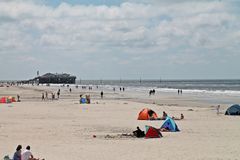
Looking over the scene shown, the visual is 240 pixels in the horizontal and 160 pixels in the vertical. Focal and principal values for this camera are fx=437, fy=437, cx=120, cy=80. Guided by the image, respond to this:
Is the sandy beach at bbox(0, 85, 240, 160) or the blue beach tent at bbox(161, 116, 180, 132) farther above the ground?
the blue beach tent at bbox(161, 116, 180, 132)

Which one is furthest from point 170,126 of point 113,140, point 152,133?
point 113,140

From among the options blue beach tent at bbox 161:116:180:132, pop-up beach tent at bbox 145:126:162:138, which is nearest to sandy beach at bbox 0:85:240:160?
blue beach tent at bbox 161:116:180:132

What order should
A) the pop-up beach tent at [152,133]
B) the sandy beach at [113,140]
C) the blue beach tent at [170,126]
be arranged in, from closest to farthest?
the sandy beach at [113,140], the pop-up beach tent at [152,133], the blue beach tent at [170,126]

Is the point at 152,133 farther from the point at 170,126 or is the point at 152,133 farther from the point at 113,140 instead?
the point at 170,126

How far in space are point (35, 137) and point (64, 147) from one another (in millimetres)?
3439

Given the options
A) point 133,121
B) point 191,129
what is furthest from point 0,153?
point 133,121

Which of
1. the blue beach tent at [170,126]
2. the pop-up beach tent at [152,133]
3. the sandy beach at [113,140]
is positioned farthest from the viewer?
the blue beach tent at [170,126]

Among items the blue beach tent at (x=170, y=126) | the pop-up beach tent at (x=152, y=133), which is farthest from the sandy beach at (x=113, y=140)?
the pop-up beach tent at (x=152, y=133)

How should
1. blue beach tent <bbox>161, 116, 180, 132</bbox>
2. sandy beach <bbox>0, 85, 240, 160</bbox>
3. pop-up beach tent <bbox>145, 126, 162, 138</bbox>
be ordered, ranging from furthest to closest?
blue beach tent <bbox>161, 116, 180, 132</bbox>, pop-up beach tent <bbox>145, 126, 162, 138</bbox>, sandy beach <bbox>0, 85, 240, 160</bbox>

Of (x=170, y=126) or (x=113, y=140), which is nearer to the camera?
(x=113, y=140)

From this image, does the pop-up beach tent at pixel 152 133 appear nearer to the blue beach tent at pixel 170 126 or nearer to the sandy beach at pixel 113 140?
the sandy beach at pixel 113 140

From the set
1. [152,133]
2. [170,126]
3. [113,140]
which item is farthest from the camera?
[170,126]

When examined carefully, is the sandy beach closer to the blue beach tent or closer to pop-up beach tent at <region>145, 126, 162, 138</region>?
the blue beach tent

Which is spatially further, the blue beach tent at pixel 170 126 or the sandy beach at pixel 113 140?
the blue beach tent at pixel 170 126
